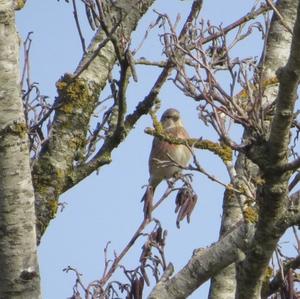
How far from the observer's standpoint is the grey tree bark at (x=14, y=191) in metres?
3.03

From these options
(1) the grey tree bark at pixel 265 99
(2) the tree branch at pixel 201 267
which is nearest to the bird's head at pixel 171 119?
(1) the grey tree bark at pixel 265 99

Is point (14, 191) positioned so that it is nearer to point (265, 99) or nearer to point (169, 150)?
point (265, 99)

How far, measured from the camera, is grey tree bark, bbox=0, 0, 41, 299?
303cm

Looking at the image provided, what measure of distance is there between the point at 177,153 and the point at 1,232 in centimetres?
637

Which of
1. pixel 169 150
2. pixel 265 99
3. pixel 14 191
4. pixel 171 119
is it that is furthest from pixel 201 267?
pixel 171 119

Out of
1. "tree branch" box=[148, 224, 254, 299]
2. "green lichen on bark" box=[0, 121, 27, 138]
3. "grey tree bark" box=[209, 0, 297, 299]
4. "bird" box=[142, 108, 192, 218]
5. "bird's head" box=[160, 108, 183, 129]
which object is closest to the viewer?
"green lichen on bark" box=[0, 121, 27, 138]

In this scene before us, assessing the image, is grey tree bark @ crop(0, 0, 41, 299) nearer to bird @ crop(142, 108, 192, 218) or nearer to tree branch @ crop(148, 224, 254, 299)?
tree branch @ crop(148, 224, 254, 299)

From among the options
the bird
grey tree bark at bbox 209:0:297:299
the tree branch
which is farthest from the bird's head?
the tree branch

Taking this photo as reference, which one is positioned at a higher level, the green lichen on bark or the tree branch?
the green lichen on bark

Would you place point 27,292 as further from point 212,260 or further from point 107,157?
point 107,157

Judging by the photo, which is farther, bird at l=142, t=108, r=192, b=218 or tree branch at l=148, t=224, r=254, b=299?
bird at l=142, t=108, r=192, b=218

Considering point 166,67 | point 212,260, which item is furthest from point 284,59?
point 212,260

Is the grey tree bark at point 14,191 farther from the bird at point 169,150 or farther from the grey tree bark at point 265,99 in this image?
the bird at point 169,150

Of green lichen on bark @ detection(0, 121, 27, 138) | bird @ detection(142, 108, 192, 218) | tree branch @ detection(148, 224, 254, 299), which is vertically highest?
bird @ detection(142, 108, 192, 218)
